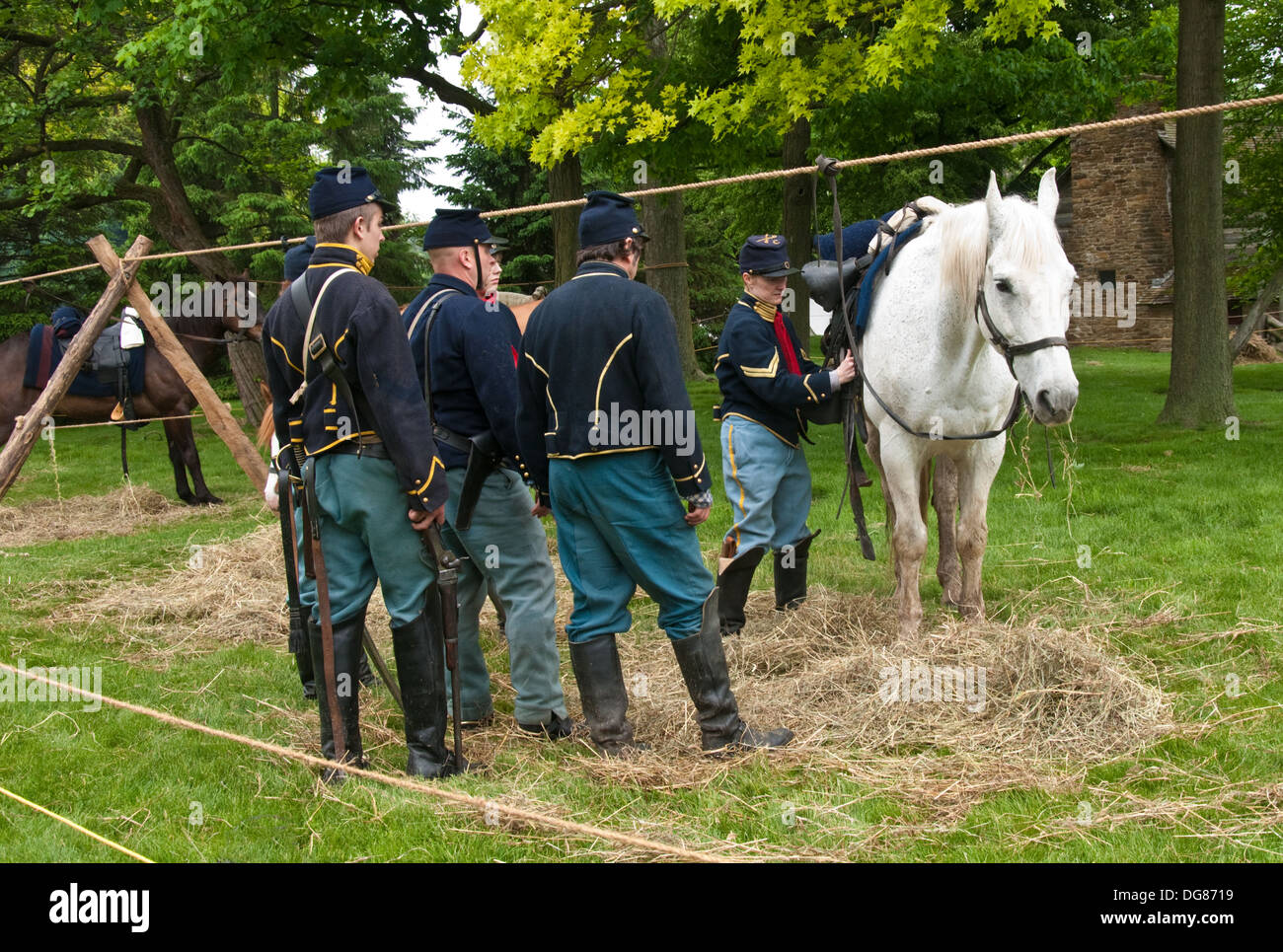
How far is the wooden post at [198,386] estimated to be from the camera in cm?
705

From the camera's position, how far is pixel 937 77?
14039 millimetres

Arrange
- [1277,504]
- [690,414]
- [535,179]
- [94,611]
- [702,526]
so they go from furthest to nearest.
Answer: [535,179] < [702,526] < [1277,504] < [94,611] < [690,414]

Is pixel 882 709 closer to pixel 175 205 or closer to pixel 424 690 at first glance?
pixel 424 690

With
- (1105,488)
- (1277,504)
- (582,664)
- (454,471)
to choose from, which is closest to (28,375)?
(454,471)

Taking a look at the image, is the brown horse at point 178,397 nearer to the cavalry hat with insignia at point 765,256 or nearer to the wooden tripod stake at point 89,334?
the wooden tripod stake at point 89,334

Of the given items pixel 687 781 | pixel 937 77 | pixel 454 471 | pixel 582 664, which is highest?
pixel 937 77

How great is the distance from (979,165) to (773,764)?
67.9 feet

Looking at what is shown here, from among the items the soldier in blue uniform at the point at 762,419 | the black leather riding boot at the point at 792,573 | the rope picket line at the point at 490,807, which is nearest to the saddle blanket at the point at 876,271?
the soldier in blue uniform at the point at 762,419

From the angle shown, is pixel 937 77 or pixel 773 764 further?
pixel 937 77

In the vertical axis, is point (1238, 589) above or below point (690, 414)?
below

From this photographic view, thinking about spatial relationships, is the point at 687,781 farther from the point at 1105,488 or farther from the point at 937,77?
the point at 937,77

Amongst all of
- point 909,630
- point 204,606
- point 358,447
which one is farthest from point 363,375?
point 204,606

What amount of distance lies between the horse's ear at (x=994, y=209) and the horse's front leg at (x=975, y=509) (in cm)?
128

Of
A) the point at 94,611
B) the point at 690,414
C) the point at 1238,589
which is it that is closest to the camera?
the point at 690,414
